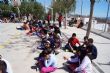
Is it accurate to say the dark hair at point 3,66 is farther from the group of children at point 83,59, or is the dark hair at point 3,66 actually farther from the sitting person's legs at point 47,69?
the group of children at point 83,59

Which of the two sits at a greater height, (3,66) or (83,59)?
(3,66)

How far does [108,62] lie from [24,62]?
156 inches

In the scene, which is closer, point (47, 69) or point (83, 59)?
point (83, 59)

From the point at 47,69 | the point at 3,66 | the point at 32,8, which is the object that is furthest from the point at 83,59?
the point at 32,8

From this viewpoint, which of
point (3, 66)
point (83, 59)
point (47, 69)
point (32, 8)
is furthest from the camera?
point (32, 8)

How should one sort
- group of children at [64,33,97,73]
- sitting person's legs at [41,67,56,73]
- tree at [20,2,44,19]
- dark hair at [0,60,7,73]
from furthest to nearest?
tree at [20,2,44,19] < sitting person's legs at [41,67,56,73] < group of children at [64,33,97,73] < dark hair at [0,60,7,73]

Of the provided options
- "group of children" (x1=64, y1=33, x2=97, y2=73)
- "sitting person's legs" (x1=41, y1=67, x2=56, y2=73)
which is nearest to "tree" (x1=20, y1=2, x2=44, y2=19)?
"group of children" (x1=64, y1=33, x2=97, y2=73)

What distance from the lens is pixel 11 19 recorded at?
38500 mm

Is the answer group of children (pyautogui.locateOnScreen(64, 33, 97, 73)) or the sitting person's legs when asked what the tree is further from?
the sitting person's legs

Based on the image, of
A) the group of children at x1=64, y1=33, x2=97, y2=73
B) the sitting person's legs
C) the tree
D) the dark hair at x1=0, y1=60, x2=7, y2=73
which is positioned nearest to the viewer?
the dark hair at x1=0, y1=60, x2=7, y2=73

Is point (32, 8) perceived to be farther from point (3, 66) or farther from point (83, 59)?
point (3, 66)

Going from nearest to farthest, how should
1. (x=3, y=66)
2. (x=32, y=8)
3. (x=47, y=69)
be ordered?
(x=3, y=66)
(x=47, y=69)
(x=32, y=8)

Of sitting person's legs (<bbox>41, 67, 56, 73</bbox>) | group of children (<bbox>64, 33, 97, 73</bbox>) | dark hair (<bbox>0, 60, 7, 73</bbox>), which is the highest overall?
dark hair (<bbox>0, 60, 7, 73</bbox>)

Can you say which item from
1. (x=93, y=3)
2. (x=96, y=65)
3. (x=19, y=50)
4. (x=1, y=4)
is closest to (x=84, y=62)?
(x=96, y=65)
